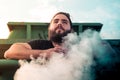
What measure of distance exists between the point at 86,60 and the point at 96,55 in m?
0.18

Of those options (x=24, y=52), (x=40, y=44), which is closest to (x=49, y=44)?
(x=40, y=44)

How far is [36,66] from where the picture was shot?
4707 mm

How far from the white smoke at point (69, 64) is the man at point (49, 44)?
0.12m

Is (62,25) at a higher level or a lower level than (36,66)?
higher

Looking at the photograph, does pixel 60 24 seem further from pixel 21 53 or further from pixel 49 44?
pixel 21 53

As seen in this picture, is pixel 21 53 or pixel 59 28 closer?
pixel 21 53

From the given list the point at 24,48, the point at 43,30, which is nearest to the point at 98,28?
the point at 43,30

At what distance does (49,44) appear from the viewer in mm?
5121

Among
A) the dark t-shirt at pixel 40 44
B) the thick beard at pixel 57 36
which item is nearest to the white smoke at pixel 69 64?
the thick beard at pixel 57 36

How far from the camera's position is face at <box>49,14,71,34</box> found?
5047mm

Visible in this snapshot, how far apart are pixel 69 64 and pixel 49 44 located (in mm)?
619

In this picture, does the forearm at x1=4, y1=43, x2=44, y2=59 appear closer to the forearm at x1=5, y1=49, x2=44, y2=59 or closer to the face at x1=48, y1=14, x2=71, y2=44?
the forearm at x1=5, y1=49, x2=44, y2=59

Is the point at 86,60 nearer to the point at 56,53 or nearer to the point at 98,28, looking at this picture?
the point at 56,53

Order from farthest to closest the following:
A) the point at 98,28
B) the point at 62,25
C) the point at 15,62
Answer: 1. the point at 98,28
2. the point at 62,25
3. the point at 15,62
